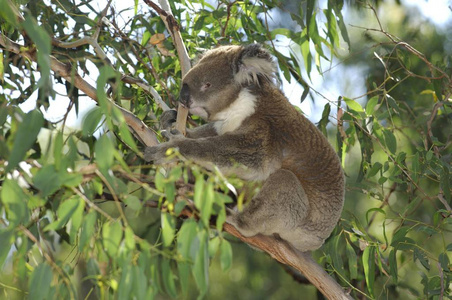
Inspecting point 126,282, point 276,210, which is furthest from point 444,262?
point 126,282

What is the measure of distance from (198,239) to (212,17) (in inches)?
85.4

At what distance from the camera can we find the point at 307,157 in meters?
2.92

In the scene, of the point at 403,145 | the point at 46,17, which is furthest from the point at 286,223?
the point at 403,145

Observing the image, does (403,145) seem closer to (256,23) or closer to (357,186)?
(357,186)

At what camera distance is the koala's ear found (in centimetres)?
283

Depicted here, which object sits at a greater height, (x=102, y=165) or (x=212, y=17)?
(x=212, y=17)

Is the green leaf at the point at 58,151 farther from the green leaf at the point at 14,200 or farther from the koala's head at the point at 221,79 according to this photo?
the koala's head at the point at 221,79

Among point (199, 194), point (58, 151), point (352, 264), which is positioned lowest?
point (352, 264)

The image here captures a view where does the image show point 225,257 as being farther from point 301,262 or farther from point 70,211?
point 301,262

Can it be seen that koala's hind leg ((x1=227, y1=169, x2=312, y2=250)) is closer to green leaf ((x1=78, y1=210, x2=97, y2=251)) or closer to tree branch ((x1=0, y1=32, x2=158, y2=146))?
tree branch ((x1=0, y1=32, x2=158, y2=146))

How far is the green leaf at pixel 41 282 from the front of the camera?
1300mm

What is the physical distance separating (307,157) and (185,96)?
2.20ft

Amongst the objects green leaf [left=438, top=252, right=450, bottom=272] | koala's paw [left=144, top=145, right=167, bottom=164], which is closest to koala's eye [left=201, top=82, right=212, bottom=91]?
koala's paw [left=144, top=145, right=167, bottom=164]

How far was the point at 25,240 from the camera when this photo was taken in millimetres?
1394
